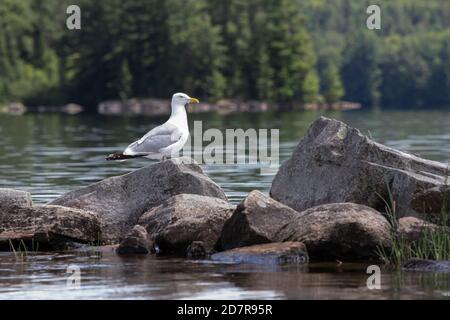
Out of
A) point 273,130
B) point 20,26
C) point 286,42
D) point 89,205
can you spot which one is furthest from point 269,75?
point 89,205

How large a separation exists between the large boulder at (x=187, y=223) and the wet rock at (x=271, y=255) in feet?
3.01

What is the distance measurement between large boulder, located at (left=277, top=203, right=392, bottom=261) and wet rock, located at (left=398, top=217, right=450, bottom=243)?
0.20 m

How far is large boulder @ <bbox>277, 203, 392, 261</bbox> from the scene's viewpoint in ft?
55.6

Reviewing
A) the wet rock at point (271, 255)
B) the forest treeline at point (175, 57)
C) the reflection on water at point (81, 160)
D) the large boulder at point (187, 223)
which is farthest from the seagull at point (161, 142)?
the forest treeline at point (175, 57)

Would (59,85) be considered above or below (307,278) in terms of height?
below

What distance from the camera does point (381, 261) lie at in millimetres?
16828

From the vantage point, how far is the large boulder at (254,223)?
1758 cm

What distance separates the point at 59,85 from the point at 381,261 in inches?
5952

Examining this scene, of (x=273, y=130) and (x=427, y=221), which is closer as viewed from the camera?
(x=427, y=221)

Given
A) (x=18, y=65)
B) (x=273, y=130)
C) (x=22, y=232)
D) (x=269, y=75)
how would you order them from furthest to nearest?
(x=18, y=65), (x=269, y=75), (x=273, y=130), (x=22, y=232)

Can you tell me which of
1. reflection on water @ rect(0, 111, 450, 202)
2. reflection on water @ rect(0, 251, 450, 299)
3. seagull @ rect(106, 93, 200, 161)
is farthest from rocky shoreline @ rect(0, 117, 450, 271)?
reflection on water @ rect(0, 111, 450, 202)

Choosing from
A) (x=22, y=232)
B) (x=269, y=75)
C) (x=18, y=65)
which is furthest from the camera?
(x=18, y=65)

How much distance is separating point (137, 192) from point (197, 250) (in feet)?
8.42

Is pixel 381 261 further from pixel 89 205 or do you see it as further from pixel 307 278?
pixel 89 205
